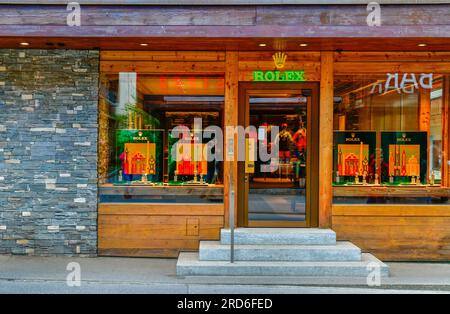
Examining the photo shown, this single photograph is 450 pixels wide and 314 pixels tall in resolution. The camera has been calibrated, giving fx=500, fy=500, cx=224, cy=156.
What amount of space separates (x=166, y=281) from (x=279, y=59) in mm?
4139

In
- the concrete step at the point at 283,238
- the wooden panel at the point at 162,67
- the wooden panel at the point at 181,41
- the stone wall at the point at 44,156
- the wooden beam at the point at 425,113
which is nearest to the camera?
the wooden panel at the point at 181,41

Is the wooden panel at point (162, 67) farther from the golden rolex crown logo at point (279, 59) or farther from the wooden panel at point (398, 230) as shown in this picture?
the wooden panel at point (398, 230)

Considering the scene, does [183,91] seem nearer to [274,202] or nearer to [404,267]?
[274,202]

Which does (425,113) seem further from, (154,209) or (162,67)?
(154,209)

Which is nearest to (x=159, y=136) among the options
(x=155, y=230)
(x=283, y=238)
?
(x=155, y=230)

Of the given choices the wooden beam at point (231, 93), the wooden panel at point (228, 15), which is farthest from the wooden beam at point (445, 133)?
the wooden beam at point (231, 93)

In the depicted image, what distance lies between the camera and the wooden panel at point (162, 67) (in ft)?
28.3

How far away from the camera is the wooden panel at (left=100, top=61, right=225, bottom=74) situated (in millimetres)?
8633

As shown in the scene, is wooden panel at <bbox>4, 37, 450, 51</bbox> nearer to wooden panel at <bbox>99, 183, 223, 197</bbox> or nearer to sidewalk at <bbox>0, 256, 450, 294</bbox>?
wooden panel at <bbox>99, 183, 223, 197</bbox>

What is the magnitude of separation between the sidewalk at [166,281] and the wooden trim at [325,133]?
144 cm

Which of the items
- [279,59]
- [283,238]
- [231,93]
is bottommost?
[283,238]

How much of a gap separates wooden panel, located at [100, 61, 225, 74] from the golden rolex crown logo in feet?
2.98

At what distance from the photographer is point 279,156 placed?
8820mm

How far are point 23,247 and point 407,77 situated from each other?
7.25 metres
